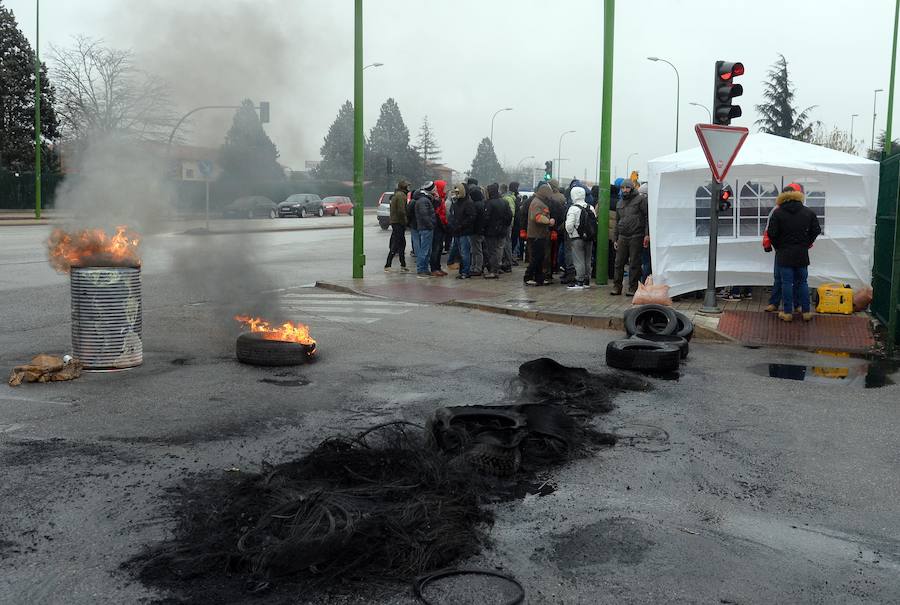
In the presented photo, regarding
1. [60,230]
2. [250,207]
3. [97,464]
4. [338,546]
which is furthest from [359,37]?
[338,546]

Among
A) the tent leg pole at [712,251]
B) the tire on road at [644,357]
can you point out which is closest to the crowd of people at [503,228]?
the tent leg pole at [712,251]

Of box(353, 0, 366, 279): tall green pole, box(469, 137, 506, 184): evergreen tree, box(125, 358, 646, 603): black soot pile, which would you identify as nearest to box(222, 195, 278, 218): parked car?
box(125, 358, 646, 603): black soot pile

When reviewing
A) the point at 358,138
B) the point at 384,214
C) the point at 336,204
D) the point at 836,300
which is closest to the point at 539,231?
the point at 358,138

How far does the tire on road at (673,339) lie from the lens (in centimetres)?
931

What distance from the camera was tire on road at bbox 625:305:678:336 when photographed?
33.7ft

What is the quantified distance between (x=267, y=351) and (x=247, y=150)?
2.39m

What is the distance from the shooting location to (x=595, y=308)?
1257 centimetres

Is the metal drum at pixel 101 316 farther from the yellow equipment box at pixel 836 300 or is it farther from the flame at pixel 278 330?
the yellow equipment box at pixel 836 300

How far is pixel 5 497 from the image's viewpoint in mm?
4609

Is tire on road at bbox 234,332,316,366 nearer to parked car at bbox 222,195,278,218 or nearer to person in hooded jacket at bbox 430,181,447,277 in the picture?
parked car at bbox 222,195,278,218

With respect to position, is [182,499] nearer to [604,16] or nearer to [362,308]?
[362,308]

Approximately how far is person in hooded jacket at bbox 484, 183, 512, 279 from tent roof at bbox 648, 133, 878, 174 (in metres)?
3.54

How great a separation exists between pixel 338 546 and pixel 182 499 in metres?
1.27

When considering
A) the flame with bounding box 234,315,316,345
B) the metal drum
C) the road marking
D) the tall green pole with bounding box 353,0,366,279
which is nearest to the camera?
the metal drum
